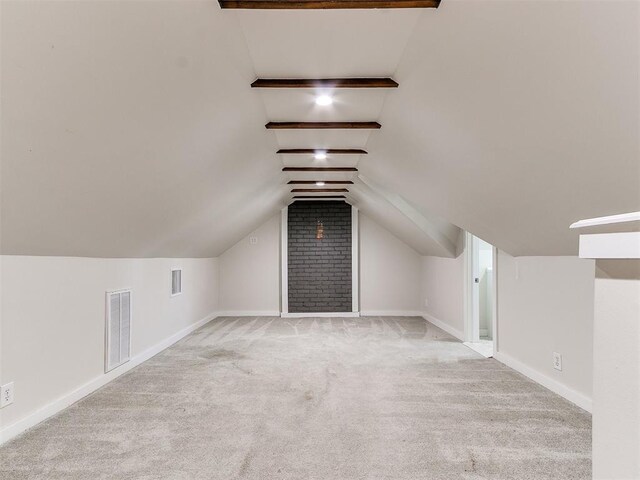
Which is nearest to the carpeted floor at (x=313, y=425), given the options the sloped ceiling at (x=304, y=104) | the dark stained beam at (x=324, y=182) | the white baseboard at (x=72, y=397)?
the white baseboard at (x=72, y=397)

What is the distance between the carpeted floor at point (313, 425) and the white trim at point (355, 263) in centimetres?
295

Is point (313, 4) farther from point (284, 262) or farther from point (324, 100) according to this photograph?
point (284, 262)

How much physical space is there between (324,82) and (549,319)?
2.47 metres

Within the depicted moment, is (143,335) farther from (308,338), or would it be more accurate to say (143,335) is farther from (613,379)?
(613,379)

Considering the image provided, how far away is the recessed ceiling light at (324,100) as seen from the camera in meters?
2.61

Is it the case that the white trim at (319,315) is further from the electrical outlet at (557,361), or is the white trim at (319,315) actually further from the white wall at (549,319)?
the electrical outlet at (557,361)

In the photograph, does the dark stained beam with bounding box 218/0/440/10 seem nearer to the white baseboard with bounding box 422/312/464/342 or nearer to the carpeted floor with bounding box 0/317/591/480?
the carpeted floor with bounding box 0/317/591/480

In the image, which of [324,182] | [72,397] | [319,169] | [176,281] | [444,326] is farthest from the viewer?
[444,326]

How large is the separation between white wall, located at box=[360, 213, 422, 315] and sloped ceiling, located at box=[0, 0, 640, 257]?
3.88 m

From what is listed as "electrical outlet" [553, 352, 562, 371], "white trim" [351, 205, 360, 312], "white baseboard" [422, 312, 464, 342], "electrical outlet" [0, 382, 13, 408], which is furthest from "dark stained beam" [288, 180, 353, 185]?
"electrical outlet" [0, 382, 13, 408]

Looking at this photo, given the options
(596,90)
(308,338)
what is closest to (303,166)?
(308,338)

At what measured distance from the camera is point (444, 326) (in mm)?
5781

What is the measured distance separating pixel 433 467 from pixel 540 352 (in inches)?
71.2

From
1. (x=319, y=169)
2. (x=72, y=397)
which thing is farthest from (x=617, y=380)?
(x=319, y=169)
